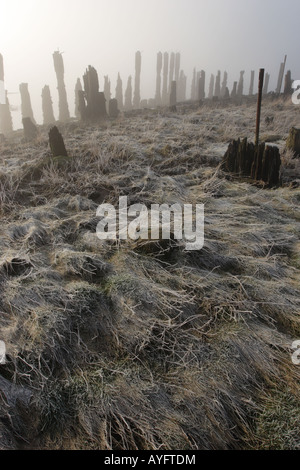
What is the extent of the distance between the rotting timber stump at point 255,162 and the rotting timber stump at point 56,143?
3387 millimetres

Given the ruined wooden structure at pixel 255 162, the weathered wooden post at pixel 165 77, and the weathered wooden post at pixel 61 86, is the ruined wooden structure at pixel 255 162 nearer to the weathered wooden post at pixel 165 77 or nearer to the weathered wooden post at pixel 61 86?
the weathered wooden post at pixel 61 86

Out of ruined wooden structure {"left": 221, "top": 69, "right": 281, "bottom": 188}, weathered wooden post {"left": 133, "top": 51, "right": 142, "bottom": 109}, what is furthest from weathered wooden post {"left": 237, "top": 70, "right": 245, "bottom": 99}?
ruined wooden structure {"left": 221, "top": 69, "right": 281, "bottom": 188}

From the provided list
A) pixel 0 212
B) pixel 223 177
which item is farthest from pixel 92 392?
pixel 223 177

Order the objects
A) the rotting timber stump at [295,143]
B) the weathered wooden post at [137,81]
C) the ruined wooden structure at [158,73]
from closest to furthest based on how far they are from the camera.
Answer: the rotting timber stump at [295,143]
the weathered wooden post at [137,81]
the ruined wooden structure at [158,73]

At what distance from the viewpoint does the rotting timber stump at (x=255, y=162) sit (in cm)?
572

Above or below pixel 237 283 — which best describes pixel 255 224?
above

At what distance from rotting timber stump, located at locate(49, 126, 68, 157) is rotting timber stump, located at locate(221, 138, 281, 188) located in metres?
3.39

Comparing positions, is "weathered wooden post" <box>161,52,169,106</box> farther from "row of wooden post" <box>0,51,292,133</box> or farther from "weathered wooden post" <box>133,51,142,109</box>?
"weathered wooden post" <box>133,51,142,109</box>

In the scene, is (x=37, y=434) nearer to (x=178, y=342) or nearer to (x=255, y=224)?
(x=178, y=342)

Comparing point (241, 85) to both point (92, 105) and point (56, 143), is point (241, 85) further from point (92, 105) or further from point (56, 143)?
point (56, 143)

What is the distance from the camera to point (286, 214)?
15.8 ft

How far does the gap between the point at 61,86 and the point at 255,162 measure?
114 feet

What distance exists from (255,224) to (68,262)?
8.31 ft

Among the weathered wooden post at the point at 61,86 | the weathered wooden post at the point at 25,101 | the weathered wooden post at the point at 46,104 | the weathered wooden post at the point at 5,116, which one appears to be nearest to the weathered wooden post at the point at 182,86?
the weathered wooden post at the point at 61,86
